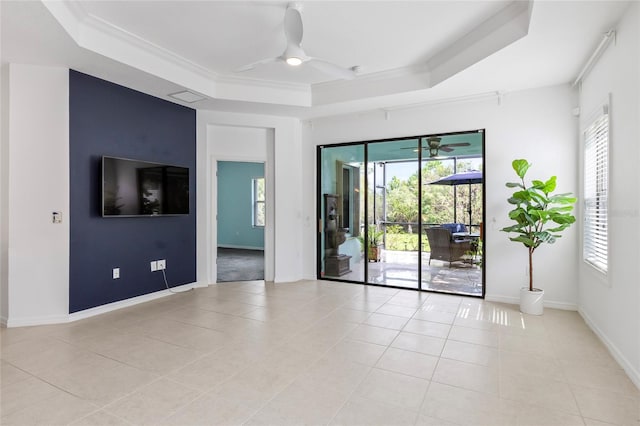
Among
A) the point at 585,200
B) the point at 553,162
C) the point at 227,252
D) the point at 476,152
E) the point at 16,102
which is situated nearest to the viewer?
the point at 16,102

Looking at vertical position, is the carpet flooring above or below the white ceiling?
below

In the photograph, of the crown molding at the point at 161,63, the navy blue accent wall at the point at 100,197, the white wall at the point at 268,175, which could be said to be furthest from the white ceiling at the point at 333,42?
the white wall at the point at 268,175

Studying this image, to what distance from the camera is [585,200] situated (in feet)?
12.9

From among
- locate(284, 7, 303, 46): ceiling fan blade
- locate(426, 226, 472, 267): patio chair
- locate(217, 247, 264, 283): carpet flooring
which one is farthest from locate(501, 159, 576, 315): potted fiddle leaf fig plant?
locate(217, 247, 264, 283): carpet flooring

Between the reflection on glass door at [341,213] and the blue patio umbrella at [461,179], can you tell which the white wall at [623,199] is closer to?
the blue patio umbrella at [461,179]

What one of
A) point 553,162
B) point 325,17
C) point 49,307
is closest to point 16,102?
point 49,307

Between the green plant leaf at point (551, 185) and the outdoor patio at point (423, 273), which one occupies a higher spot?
the green plant leaf at point (551, 185)

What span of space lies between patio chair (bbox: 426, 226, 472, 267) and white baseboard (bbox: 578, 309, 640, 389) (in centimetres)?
162

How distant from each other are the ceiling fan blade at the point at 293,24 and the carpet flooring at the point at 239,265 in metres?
A: 4.22

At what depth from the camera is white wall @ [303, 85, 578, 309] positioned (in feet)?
14.0

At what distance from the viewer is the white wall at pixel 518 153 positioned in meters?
4.26

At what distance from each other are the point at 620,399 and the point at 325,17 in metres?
3.80

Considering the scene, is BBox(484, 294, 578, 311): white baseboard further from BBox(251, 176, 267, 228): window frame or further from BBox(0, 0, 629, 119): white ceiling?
BBox(251, 176, 267, 228): window frame

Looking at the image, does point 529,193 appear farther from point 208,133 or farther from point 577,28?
point 208,133
